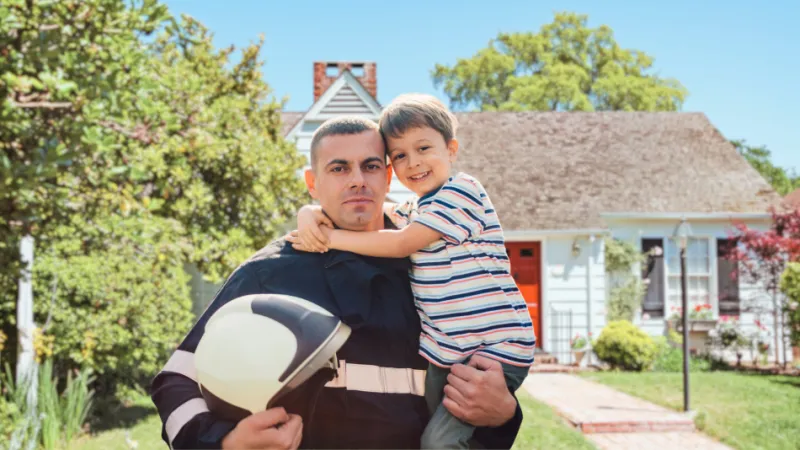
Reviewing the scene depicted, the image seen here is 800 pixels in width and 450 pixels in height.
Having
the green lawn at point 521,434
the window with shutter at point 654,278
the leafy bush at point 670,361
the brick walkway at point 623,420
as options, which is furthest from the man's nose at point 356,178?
the window with shutter at point 654,278

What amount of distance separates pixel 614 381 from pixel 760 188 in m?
6.51

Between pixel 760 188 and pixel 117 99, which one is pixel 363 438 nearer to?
pixel 117 99

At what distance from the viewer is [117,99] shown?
15.9ft

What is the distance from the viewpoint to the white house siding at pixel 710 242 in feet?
49.0

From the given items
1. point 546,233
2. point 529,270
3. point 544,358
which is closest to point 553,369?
point 544,358

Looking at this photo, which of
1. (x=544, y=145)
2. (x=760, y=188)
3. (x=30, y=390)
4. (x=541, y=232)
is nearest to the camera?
(x=30, y=390)

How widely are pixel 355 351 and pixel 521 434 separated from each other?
6.40 meters

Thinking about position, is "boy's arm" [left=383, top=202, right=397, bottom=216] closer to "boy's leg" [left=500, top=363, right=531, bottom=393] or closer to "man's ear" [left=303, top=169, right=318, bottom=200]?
"man's ear" [left=303, top=169, right=318, bottom=200]

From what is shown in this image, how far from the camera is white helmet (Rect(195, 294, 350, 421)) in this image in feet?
6.21

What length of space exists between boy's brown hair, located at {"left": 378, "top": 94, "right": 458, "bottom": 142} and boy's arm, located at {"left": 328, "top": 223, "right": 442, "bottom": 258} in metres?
0.36

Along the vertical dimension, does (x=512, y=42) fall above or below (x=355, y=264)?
above

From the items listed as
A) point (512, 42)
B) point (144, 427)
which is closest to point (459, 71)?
point (512, 42)

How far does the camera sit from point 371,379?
7.47 feet

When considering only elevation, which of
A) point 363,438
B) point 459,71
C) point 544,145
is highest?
point 459,71
